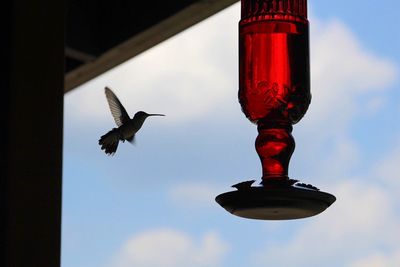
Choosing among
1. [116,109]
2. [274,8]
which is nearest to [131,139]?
[116,109]

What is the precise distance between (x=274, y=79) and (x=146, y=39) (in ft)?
8.07

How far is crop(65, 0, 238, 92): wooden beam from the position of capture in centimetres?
445

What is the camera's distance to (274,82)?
240 centimetres

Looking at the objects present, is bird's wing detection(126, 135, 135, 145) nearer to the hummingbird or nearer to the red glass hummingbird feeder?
the hummingbird

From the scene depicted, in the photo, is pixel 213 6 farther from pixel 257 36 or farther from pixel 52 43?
pixel 257 36

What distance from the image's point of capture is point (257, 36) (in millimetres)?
2467

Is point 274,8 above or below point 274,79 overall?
above

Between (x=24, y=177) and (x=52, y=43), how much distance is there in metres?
0.37

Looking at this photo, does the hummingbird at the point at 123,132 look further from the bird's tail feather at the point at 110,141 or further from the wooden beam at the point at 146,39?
the wooden beam at the point at 146,39

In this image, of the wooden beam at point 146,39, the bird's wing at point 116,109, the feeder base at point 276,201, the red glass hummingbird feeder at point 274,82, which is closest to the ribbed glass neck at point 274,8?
the red glass hummingbird feeder at point 274,82

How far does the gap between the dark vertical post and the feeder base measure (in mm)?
636

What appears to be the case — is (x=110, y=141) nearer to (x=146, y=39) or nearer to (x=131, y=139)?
(x=131, y=139)

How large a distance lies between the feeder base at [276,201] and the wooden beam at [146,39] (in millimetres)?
2102

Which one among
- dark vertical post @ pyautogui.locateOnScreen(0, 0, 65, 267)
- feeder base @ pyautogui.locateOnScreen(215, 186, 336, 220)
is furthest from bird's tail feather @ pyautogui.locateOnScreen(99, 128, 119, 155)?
→ feeder base @ pyautogui.locateOnScreen(215, 186, 336, 220)
